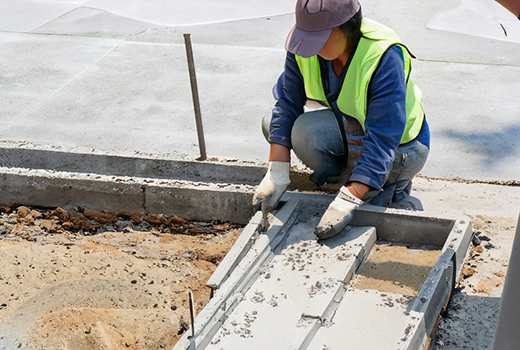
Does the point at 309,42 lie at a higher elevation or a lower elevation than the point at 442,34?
higher

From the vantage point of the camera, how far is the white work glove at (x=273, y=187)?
350cm

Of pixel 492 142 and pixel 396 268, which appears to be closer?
pixel 396 268

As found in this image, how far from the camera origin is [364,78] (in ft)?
10.7

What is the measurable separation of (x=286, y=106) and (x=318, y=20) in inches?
23.1

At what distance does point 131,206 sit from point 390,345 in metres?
1.79

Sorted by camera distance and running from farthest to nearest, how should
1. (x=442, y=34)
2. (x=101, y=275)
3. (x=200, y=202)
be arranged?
(x=442, y=34)
(x=200, y=202)
(x=101, y=275)

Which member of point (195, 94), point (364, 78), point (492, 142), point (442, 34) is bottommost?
point (492, 142)

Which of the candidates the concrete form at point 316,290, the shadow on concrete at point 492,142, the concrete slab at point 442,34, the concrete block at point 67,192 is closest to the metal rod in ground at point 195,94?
the concrete block at point 67,192

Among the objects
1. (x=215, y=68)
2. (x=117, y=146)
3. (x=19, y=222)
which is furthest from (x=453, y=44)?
(x=19, y=222)

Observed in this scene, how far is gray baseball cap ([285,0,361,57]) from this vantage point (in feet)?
10.3

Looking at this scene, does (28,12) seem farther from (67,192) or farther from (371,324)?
(371,324)

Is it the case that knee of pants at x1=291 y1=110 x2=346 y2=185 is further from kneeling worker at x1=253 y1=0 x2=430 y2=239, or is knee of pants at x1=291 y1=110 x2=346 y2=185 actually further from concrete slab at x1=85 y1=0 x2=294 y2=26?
concrete slab at x1=85 y1=0 x2=294 y2=26

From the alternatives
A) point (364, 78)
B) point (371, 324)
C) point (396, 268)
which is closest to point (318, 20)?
point (364, 78)

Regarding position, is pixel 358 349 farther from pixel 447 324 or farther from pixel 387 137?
pixel 387 137
